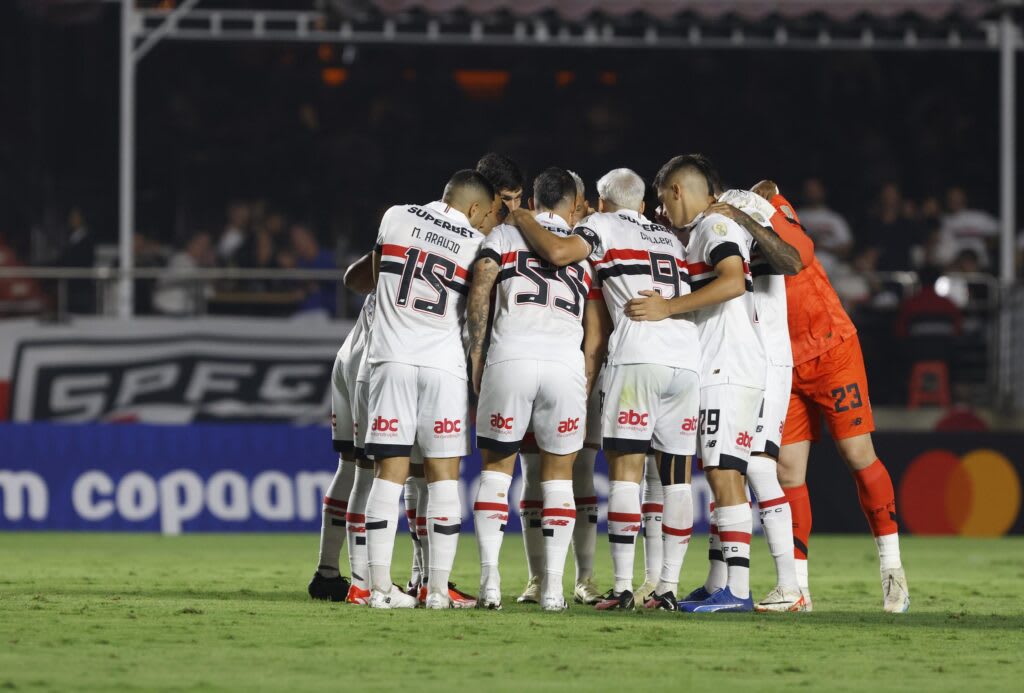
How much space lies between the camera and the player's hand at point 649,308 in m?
8.40

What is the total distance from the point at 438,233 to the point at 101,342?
860 centimetres

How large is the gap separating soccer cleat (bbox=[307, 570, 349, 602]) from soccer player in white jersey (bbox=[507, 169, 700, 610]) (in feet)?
4.90

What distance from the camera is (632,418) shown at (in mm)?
8406

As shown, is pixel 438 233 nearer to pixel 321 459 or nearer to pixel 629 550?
pixel 629 550

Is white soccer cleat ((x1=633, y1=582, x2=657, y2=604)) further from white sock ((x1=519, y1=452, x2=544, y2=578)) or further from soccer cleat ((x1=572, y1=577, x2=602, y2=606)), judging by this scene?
white sock ((x1=519, y1=452, x2=544, y2=578))

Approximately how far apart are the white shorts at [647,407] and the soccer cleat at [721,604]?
30.7 inches

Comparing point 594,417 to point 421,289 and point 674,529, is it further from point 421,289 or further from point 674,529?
point 421,289

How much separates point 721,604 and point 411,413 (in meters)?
1.89

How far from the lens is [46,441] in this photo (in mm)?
15305

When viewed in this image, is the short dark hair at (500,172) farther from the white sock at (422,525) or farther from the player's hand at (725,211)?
the white sock at (422,525)

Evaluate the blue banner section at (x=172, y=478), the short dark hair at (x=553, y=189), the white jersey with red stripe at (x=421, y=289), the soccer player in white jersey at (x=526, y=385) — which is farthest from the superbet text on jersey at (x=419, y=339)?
the blue banner section at (x=172, y=478)

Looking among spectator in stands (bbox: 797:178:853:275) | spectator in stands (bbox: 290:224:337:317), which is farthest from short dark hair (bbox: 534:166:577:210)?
spectator in stands (bbox: 797:178:853:275)

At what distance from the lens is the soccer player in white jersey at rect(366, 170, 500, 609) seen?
8.36m

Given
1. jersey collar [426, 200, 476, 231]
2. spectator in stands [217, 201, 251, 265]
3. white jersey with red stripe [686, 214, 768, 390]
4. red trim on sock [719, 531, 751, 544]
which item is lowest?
red trim on sock [719, 531, 751, 544]
